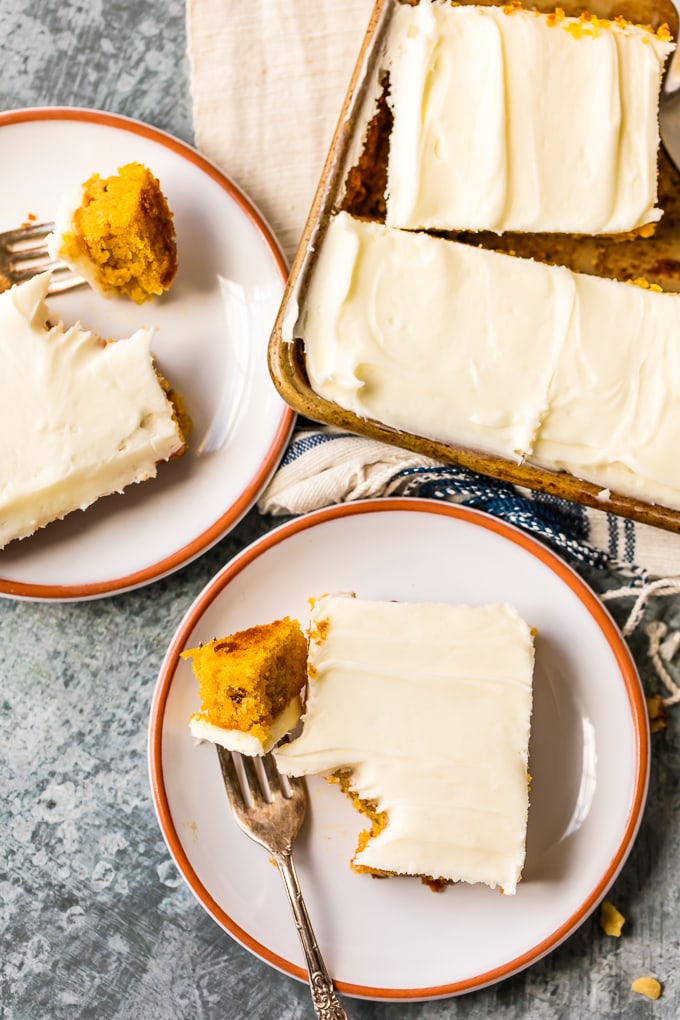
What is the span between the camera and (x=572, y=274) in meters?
1.52

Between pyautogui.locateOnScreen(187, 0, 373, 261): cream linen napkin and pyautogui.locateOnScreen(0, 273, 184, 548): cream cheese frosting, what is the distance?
0.44 m

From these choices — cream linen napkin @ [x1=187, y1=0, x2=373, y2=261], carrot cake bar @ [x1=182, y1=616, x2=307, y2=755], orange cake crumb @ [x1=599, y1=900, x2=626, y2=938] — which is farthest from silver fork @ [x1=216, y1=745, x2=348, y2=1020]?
cream linen napkin @ [x1=187, y1=0, x2=373, y2=261]

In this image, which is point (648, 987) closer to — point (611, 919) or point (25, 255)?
point (611, 919)

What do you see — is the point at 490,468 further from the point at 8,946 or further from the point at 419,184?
the point at 8,946

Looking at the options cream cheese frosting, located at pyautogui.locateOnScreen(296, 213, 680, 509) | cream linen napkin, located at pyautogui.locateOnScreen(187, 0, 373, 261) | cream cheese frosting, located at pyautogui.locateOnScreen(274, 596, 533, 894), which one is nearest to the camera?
cream cheese frosting, located at pyautogui.locateOnScreen(296, 213, 680, 509)

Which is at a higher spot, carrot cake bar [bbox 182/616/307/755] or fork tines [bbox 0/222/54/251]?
fork tines [bbox 0/222/54/251]

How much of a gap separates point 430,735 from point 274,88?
135 centimetres

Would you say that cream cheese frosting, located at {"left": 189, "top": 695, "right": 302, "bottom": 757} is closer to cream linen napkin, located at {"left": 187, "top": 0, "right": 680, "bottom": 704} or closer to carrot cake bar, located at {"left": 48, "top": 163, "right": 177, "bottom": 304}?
cream linen napkin, located at {"left": 187, "top": 0, "right": 680, "bottom": 704}

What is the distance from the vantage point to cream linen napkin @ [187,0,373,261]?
1.80 meters

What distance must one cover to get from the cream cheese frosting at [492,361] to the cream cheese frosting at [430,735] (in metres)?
0.37

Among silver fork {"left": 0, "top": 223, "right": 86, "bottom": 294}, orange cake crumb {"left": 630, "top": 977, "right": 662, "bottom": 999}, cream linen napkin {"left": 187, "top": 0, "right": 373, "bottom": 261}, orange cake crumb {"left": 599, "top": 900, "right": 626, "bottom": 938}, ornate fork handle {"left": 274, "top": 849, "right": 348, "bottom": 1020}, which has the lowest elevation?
orange cake crumb {"left": 630, "top": 977, "right": 662, "bottom": 999}

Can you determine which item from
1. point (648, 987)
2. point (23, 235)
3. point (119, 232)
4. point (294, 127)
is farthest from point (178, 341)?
point (648, 987)

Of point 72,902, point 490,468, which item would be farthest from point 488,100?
point 72,902

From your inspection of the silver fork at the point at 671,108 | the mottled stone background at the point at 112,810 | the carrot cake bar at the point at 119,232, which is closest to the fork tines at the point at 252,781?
the mottled stone background at the point at 112,810
